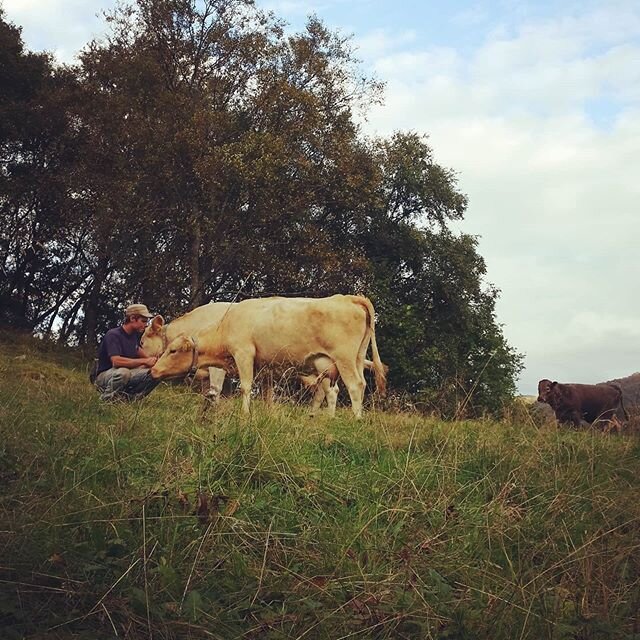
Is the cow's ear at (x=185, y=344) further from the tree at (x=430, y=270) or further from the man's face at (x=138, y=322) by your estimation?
the tree at (x=430, y=270)

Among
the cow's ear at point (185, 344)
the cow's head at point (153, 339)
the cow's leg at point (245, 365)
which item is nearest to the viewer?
the cow's ear at point (185, 344)

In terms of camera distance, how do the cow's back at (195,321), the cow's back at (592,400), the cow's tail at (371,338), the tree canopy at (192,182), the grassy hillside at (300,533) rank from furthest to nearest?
1. the tree canopy at (192,182)
2. the cow's back at (592,400)
3. the cow's back at (195,321)
4. the cow's tail at (371,338)
5. the grassy hillside at (300,533)

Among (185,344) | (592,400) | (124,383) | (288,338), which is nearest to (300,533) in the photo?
(124,383)

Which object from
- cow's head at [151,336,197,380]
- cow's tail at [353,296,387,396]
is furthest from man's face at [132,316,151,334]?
cow's tail at [353,296,387,396]

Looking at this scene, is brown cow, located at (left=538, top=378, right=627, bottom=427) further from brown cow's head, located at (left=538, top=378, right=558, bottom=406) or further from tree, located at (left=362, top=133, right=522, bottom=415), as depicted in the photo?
tree, located at (left=362, top=133, right=522, bottom=415)

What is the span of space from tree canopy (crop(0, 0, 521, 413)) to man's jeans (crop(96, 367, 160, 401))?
37.4ft

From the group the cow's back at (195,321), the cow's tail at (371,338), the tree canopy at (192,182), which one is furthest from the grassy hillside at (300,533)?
the tree canopy at (192,182)

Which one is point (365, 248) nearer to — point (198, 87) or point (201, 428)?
point (198, 87)

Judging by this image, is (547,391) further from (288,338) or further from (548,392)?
(288,338)

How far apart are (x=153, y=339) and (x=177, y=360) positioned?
231cm

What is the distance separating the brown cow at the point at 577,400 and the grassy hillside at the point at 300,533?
7395 mm

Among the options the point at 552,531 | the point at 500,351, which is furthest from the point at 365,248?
the point at 552,531

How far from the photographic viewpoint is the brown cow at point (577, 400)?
51.5 feet

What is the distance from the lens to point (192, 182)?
80.9ft
